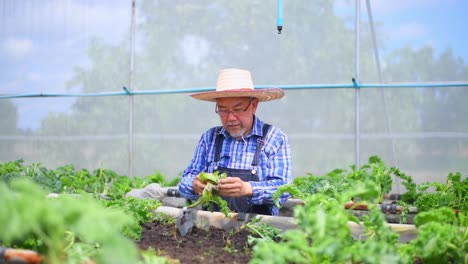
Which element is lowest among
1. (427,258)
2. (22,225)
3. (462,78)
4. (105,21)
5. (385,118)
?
(427,258)

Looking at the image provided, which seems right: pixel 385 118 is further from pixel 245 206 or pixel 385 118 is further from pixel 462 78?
pixel 245 206

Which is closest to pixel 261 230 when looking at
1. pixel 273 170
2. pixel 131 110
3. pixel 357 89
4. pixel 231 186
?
pixel 231 186

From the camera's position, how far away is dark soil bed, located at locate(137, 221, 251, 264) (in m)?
2.86

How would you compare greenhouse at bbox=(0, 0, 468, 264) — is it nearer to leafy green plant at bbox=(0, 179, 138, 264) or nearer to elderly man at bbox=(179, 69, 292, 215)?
elderly man at bbox=(179, 69, 292, 215)

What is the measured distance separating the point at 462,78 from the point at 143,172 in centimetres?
406

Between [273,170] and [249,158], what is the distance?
0.24 meters

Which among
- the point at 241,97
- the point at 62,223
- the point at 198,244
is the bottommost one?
the point at 198,244

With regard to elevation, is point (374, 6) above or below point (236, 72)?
above

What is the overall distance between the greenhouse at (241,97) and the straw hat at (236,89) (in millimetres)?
25

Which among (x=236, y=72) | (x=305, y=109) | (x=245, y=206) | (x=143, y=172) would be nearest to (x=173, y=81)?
(x=143, y=172)

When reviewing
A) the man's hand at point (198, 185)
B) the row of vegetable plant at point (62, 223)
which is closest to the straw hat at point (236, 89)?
the man's hand at point (198, 185)

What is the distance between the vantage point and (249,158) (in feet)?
14.0

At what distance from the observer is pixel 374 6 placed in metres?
6.53

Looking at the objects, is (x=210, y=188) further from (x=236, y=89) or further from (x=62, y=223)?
(x=62, y=223)
